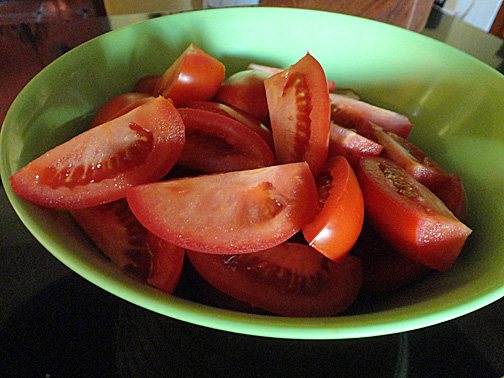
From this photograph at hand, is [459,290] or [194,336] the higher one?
[459,290]

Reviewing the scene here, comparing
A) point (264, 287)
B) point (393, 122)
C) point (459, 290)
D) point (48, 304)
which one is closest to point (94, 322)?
point (48, 304)

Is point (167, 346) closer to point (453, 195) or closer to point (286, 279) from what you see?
point (286, 279)

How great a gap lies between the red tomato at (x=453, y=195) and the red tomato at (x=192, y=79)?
0.51 meters

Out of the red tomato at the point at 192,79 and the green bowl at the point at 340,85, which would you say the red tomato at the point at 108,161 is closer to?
the green bowl at the point at 340,85

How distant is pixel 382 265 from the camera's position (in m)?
0.64

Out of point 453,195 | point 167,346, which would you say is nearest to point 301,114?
point 453,195

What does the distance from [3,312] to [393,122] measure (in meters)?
0.89

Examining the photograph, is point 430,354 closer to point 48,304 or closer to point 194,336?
point 194,336

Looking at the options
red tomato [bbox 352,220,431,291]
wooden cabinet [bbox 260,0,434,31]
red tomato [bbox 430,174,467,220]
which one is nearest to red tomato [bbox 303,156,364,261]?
red tomato [bbox 352,220,431,291]

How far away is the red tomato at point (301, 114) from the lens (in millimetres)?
655

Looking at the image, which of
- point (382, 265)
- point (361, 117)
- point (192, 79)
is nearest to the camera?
point (382, 265)

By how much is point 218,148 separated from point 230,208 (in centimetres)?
18

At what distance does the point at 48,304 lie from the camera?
64cm

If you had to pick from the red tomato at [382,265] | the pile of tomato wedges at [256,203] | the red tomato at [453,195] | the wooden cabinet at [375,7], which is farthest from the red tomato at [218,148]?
the wooden cabinet at [375,7]
